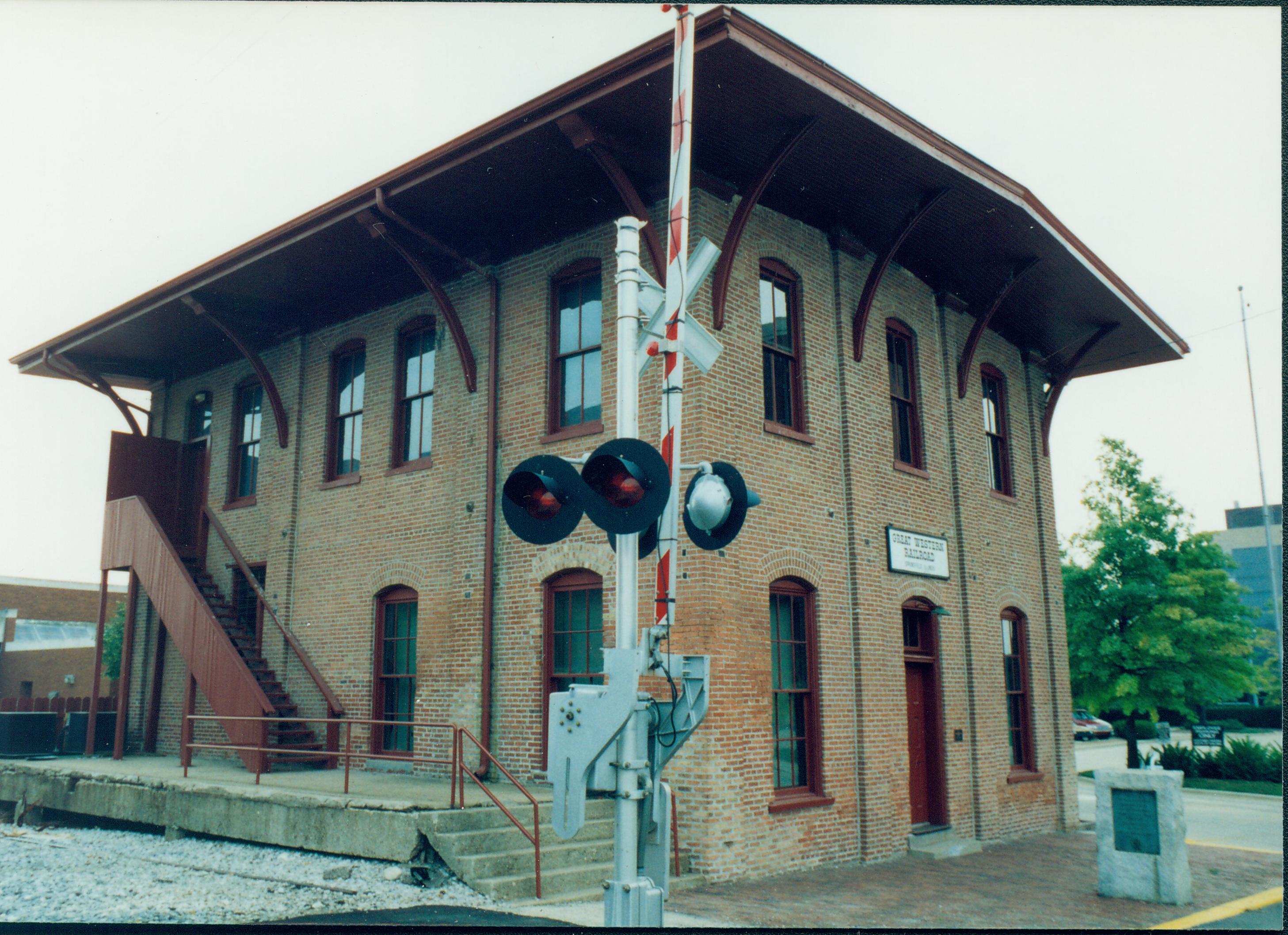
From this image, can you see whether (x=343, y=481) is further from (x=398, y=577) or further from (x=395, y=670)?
(x=395, y=670)

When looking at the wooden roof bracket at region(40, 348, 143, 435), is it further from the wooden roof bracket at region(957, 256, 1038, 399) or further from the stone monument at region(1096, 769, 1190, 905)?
the stone monument at region(1096, 769, 1190, 905)

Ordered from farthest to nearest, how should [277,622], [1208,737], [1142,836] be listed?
1. [1208,737]
2. [277,622]
3. [1142,836]

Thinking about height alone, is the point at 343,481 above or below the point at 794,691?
above

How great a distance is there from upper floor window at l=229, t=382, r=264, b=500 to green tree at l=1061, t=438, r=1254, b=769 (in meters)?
18.4

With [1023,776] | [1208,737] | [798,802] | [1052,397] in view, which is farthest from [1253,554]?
[798,802]

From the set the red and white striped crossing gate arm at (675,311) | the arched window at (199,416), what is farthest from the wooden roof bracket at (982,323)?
the arched window at (199,416)

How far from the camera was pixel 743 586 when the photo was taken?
453 inches

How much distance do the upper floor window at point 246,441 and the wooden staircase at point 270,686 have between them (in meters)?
1.59

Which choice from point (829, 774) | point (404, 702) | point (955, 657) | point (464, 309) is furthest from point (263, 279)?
point (955, 657)

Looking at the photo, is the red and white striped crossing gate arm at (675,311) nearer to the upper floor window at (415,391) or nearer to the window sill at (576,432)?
the window sill at (576,432)

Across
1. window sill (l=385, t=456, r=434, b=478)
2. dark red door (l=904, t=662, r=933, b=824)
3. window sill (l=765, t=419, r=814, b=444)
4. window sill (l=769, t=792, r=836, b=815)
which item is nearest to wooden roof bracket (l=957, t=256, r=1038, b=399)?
window sill (l=765, t=419, r=814, b=444)

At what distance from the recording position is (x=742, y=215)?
38.2 ft

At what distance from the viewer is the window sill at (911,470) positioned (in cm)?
1433

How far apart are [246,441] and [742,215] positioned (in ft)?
35.6
